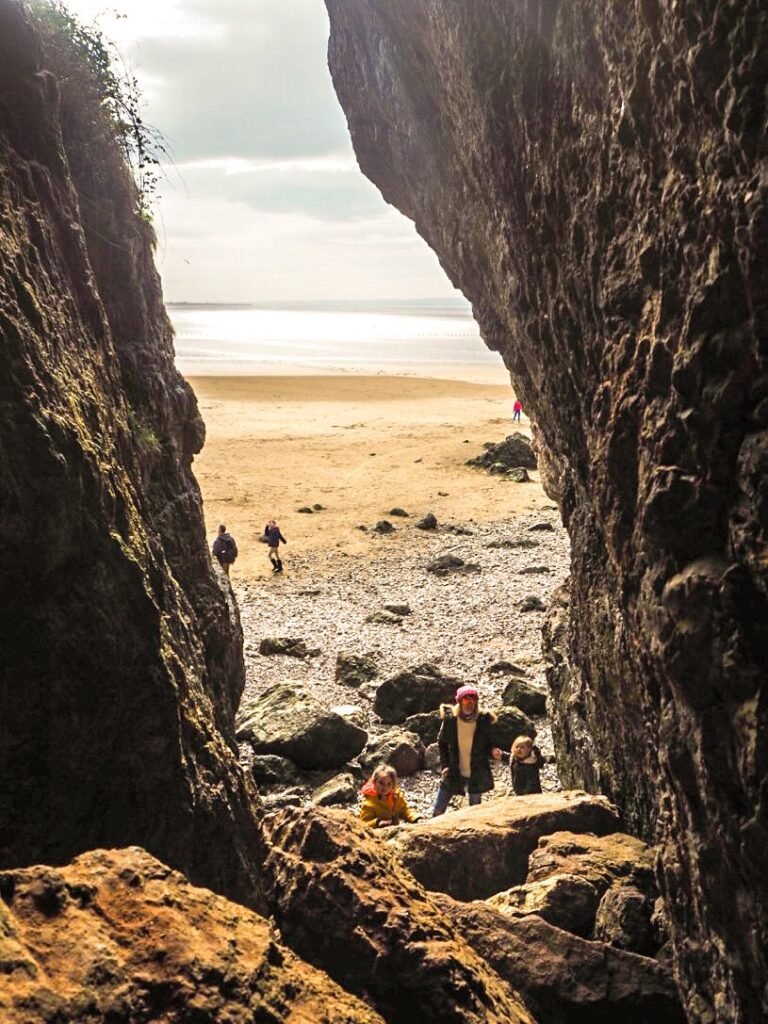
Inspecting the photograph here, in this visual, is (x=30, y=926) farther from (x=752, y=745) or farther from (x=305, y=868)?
(x=752, y=745)

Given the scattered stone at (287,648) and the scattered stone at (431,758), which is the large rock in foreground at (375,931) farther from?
the scattered stone at (287,648)

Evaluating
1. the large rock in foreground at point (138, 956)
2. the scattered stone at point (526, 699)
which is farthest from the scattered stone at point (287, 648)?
the large rock in foreground at point (138, 956)

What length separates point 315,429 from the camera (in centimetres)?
6738

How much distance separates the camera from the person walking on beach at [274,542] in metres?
37.3

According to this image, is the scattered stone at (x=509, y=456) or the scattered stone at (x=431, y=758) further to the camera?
the scattered stone at (x=509, y=456)

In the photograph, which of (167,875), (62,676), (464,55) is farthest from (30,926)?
(464,55)

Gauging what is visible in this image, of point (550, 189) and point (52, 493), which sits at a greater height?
point (550, 189)

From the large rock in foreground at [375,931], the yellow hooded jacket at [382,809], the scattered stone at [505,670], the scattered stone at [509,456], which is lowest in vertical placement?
the scattered stone at [505,670]

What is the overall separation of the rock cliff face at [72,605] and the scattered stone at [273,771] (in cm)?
889

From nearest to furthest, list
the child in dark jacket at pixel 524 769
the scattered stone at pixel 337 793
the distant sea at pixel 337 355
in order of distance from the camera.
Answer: the child in dark jacket at pixel 524 769 → the scattered stone at pixel 337 793 → the distant sea at pixel 337 355

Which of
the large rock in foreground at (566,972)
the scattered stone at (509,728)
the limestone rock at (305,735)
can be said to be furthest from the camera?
the scattered stone at (509,728)

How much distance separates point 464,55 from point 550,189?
11.4 ft

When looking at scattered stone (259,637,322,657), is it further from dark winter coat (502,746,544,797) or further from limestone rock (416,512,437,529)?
limestone rock (416,512,437,529)

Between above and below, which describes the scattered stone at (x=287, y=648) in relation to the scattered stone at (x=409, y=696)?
below
